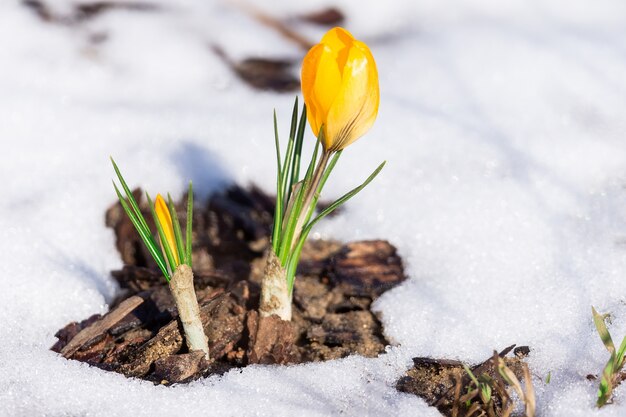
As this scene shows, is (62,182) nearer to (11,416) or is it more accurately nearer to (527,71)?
(11,416)

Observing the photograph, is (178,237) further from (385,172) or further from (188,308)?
(385,172)

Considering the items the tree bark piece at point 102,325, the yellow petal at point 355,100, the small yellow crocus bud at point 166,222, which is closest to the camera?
the yellow petal at point 355,100

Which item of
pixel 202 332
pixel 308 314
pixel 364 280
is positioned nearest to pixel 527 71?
pixel 364 280

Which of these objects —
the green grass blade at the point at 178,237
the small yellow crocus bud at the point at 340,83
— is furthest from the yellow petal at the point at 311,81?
the green grass blade at the point at 178,237

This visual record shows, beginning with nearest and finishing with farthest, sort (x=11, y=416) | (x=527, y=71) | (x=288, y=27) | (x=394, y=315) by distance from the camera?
(x=11, y=416) → (x=394, y=315) → (x=527, y=71) → (x=288, y=27)

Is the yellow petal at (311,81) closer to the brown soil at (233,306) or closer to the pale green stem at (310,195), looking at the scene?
the pale green stem at (310,195)

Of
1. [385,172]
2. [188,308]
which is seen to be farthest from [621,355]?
[385,172]

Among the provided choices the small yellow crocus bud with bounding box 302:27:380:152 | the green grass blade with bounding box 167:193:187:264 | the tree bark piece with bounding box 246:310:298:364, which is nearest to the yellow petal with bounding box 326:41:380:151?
the small yellow crocus bud with bounding box 302:27:380:152
